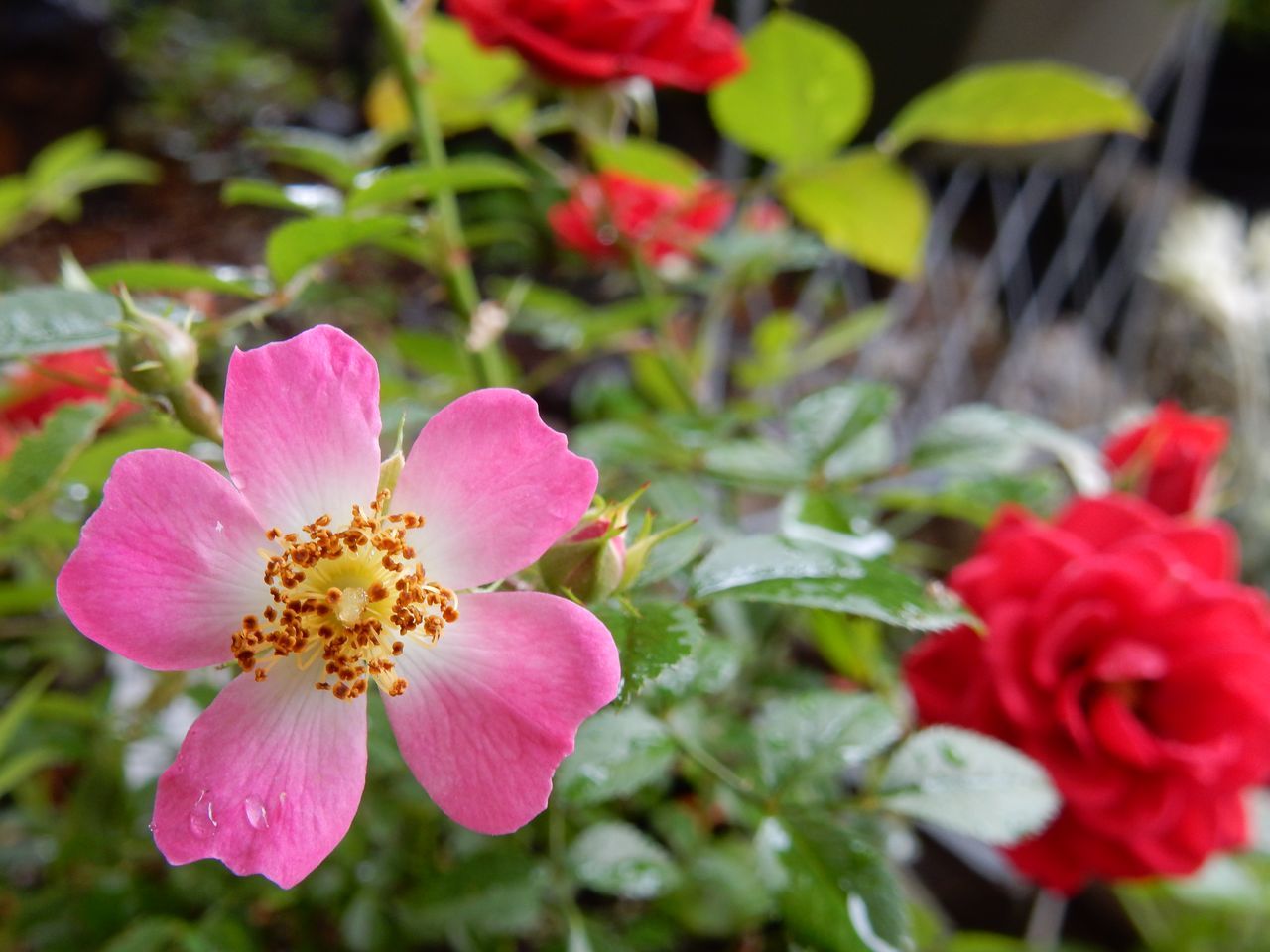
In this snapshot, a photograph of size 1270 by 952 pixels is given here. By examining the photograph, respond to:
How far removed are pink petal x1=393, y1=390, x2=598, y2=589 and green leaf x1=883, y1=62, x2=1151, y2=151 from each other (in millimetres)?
322

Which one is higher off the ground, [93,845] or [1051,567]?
[1051,567]

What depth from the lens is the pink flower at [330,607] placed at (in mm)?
157

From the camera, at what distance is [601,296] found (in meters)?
1.25

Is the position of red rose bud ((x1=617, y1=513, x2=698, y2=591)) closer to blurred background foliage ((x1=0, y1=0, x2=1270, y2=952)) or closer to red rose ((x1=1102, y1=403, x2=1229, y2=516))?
blurred background foliage ((x1=0, y1=0, x2=1270, y2=952))

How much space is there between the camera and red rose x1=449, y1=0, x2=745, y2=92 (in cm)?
33

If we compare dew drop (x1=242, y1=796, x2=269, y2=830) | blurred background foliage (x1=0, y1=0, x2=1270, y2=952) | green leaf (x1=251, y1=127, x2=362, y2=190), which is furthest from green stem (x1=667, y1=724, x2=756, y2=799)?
green leaf (x1=251, y1=127, x2=362, y2=190)

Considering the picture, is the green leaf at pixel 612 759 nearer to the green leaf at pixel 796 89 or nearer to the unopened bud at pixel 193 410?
the unopened bud at pixel 193 410

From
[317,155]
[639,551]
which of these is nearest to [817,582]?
[639,551]

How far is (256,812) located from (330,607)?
1.6 inches

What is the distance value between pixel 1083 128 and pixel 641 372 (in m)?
0.25

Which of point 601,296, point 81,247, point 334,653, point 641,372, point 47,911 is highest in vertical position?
point 334,653

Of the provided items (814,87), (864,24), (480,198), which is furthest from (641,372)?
(480,198)

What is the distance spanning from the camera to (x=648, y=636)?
7.2 inches

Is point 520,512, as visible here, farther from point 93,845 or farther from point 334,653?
point 93,845
